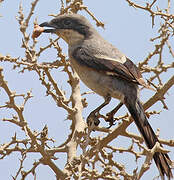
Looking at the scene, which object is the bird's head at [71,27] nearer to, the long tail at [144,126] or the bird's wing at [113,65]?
the bird's wing at [113,65]

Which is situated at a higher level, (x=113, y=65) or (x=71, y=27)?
(x=71, y=27)

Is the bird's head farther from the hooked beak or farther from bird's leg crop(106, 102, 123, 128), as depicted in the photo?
bird's leg crop(106, 102, 123, 128)

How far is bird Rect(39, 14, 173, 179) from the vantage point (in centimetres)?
448

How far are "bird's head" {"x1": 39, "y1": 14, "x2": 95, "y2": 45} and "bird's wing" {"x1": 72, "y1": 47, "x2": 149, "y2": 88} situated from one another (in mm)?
335

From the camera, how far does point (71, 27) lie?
5207 millimetres

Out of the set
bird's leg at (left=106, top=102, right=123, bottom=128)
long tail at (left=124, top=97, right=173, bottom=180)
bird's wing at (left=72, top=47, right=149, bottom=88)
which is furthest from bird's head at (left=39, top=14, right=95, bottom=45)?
long tail at (left=124, top=97, right=173, bottom=180)

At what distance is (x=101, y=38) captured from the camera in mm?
5289

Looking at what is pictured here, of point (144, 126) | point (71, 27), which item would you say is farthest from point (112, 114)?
point (71, 27)

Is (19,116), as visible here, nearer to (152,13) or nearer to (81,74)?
(81,74)

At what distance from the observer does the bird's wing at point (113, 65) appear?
4.58 m

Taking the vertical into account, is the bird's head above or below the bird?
above

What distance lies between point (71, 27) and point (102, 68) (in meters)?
0.82

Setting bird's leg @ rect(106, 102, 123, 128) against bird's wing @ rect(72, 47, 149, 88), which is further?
bird's leg @ rect(106, 102, 123, 128)

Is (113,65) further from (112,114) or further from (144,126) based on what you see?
(144,126)
